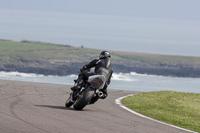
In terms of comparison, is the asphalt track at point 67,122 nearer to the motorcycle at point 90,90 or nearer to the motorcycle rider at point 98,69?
the motorcycle at point 90,90

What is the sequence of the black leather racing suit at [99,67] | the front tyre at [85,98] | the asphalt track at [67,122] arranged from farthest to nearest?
1. the black leather racing suit at [99,67]
2. the front tyre at [85,98]
3. the asphalt track at [67,122]

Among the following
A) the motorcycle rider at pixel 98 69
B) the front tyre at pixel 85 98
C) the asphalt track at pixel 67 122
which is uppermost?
the motorcycle rider at pixel 98 69

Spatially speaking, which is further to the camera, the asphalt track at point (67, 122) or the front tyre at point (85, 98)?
the front tyre at point (85, 98)

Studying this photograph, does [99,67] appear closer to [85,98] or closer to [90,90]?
[90,90]

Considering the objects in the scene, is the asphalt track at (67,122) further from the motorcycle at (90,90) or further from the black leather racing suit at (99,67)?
the black leather racing suit at (99,67)

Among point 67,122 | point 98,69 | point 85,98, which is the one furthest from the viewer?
point 98,69

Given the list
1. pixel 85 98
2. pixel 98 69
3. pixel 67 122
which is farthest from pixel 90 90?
pixel 67 122

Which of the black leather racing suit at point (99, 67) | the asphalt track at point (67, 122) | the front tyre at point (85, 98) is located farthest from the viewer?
the black leather racing suit at point (99, 67)

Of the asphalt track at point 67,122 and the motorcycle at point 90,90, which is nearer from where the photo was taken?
the asphalt track at point 67,122

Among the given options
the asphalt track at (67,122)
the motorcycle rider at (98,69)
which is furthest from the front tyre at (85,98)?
the motorcycle rider at (98,69)

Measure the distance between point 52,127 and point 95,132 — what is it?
95 cm

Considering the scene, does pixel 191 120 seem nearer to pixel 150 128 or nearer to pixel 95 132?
pixel 150 128

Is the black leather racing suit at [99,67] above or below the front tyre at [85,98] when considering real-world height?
above

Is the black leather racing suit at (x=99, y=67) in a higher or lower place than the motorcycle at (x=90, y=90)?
higher
